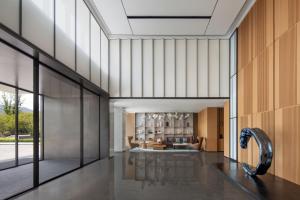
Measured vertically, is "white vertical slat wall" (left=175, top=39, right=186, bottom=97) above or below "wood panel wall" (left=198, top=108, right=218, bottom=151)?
above

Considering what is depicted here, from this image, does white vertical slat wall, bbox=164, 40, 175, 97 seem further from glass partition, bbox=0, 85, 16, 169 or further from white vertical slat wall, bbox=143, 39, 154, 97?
glass partition, bbox=0, 85, 16, 169

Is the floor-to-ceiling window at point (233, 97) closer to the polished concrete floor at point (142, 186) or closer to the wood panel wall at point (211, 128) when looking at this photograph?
the polished concrete floor at point (142, 186)

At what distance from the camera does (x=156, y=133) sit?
2688 cm

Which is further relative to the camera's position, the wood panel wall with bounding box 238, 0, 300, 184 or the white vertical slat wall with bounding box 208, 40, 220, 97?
the white vertical slat wall with bounding box 208, 40, 220, 97

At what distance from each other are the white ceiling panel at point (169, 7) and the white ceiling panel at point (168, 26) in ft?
2.28

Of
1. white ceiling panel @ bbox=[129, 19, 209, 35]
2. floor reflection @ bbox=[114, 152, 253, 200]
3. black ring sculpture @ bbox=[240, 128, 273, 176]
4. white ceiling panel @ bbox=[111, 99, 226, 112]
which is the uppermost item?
white ceiling panel @ bbox=[129, 19, 209, 35]

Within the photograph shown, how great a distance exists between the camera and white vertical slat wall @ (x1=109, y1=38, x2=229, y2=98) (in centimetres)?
1449

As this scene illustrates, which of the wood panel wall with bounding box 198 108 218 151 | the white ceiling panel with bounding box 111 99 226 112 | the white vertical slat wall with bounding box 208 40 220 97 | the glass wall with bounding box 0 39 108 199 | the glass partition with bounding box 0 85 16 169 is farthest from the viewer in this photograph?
the wood panel wall with bounding box 198 108 218 151

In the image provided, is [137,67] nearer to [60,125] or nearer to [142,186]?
[60,125]

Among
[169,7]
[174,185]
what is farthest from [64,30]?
[174,185]

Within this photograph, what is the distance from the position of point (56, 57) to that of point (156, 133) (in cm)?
1993

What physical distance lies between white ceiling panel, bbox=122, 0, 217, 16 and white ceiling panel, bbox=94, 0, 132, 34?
12.1 inches

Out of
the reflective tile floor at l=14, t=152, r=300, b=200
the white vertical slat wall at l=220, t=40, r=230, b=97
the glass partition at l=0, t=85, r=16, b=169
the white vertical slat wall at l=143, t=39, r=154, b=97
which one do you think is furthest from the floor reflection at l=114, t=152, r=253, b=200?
the glass partition at l=0, t=85, r=16, b=169

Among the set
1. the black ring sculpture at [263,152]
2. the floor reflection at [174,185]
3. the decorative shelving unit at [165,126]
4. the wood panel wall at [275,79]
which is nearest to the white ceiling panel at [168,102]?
the wood panel wall at [275,79]
